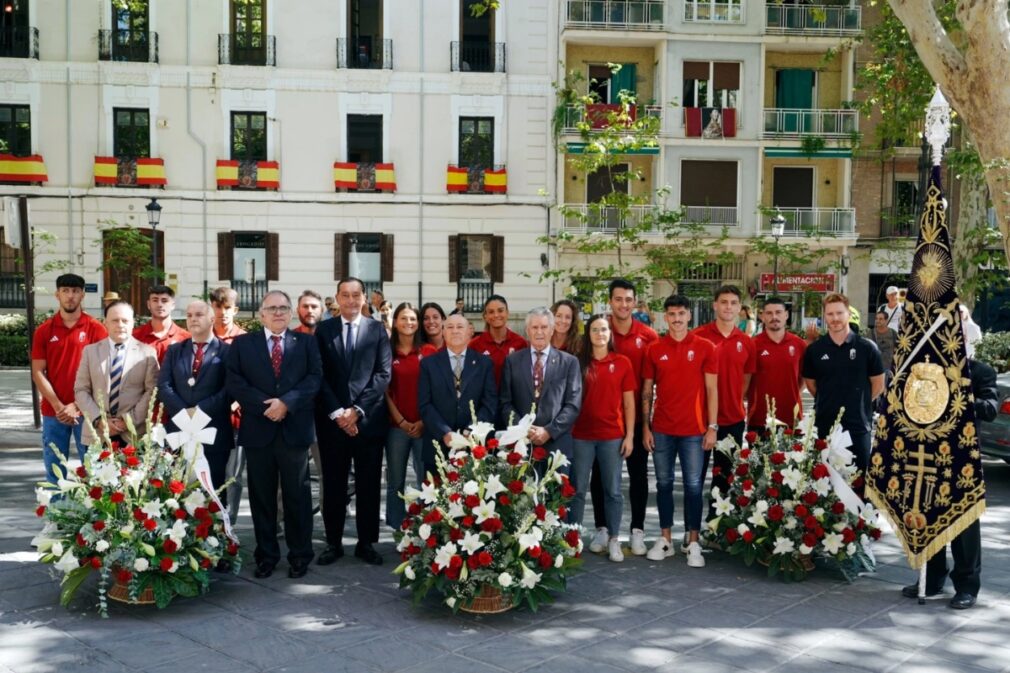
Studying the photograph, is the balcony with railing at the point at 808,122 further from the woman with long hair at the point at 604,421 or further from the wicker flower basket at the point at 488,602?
the wicker flower basket at the point at 488,602

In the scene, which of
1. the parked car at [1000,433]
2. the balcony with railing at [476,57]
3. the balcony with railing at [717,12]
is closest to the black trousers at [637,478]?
the parked car at [1000,433]


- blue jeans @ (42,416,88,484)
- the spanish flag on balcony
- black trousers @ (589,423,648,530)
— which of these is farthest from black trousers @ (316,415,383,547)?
the spanish flag on balcony

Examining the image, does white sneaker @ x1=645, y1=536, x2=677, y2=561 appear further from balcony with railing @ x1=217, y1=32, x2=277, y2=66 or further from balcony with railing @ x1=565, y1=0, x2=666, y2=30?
balcony with railing @ x1=565, y1=0, x2=666, y2=30

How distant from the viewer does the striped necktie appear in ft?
23.4

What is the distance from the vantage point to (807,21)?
3006 cm

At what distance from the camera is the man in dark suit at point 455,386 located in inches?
279

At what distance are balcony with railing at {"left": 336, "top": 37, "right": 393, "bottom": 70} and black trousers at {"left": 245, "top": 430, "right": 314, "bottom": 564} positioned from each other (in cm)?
2298

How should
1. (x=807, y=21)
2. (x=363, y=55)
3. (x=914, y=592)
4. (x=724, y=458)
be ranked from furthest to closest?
(x=807, y=21)
(x=363, y=55)
(x=724, y=458)
(x=914, y=592)

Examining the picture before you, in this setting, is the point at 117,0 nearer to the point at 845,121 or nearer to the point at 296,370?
the point at 296,370

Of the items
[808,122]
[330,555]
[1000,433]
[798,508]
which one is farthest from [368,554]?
[808,122]

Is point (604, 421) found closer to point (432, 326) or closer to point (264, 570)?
point (432, 326)

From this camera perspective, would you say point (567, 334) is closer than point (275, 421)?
No

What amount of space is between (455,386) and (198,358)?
1.94 metres

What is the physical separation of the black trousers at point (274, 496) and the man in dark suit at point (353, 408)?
35 cm
